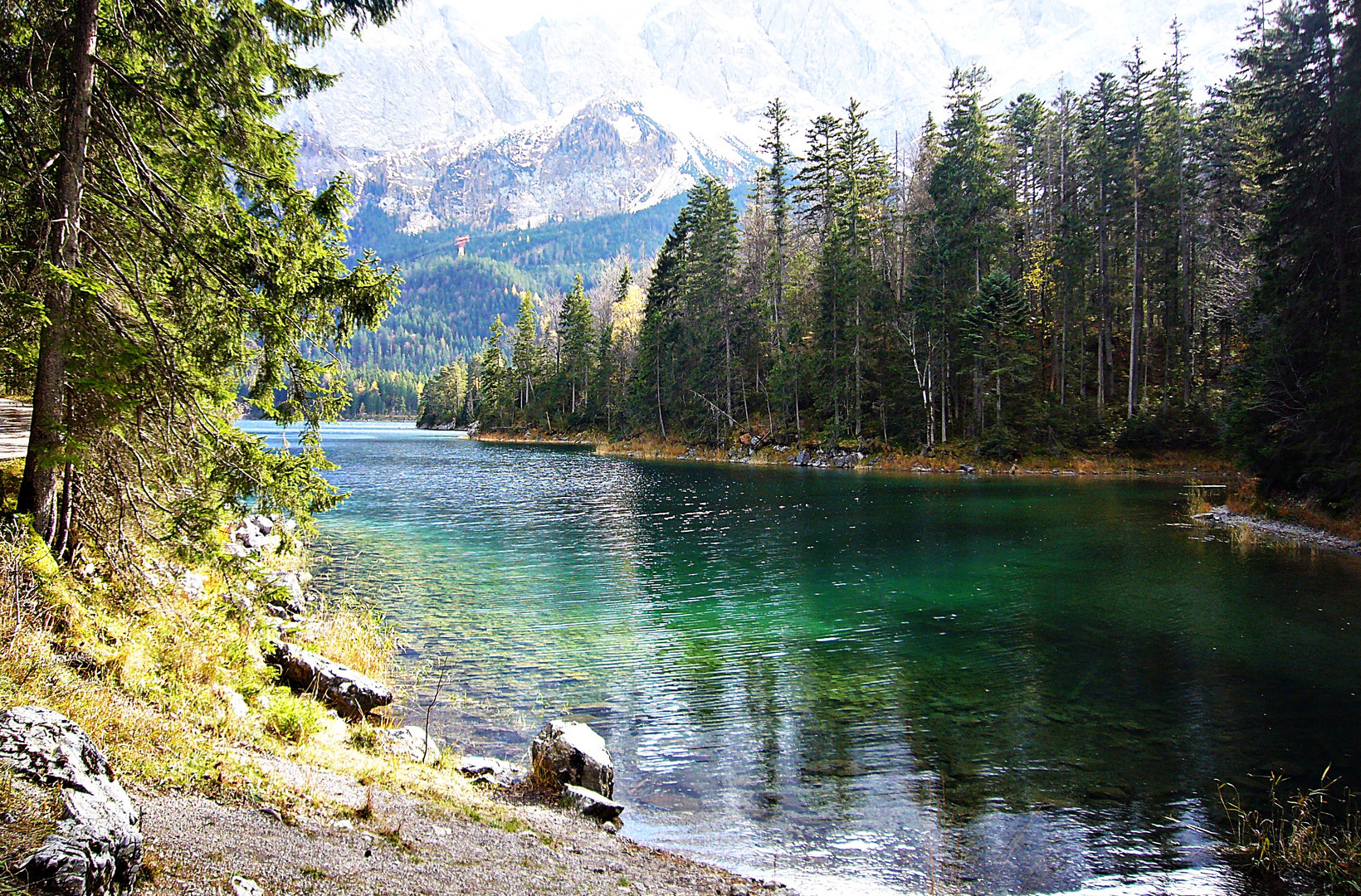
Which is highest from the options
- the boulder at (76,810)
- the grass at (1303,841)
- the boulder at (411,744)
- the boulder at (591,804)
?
the boulder at (76,810)

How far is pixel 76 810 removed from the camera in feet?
11.5

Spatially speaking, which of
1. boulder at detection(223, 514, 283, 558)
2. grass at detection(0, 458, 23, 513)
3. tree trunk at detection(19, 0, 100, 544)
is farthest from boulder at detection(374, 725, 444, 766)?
boulder at detection(223, 514, 283, 558)

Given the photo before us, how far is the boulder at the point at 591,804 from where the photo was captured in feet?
22.4

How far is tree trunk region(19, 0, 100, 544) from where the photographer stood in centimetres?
690

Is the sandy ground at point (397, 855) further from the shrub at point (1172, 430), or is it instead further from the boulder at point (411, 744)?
the shrub at point (1172, 430)

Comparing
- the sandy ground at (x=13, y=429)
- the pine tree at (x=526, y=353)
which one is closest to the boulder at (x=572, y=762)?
the sandy ground at (x=13, y=429)

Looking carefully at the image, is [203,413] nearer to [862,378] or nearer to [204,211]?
[204,211]

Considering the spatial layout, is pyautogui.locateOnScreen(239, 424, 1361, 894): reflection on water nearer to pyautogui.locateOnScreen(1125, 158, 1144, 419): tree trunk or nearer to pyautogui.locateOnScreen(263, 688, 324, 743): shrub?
pyautogui.locateOnScreen(263, 688, 324, 743): shrub

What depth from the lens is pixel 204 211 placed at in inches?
321

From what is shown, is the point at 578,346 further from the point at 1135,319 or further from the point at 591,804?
the point at 591,804

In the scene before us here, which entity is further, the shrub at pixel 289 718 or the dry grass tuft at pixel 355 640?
the dry grass tuft at pixel 355 640

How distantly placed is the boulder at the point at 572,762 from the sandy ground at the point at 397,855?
2.13 feet

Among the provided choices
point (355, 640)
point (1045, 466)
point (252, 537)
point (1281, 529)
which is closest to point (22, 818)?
point (355, 640)

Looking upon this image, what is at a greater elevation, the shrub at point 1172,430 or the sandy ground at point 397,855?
the shrub at point 1172,430
